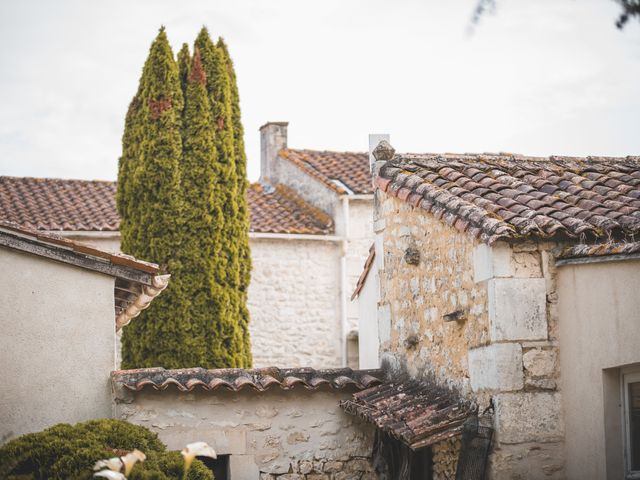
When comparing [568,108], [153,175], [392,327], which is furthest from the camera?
[153,175]

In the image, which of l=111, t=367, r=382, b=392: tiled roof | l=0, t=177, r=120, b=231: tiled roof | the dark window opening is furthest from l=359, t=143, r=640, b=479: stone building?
l=0, t=177, r=120, b=231: tiled roof

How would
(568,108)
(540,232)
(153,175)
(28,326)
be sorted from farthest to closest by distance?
(153,175) < (28,326) < (540,232) < (568,108)

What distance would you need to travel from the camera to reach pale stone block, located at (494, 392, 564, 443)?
8.10m

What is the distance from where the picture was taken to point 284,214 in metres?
20.2

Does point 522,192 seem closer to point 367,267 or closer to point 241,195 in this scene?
point 367,267

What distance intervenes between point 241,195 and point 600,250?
369 inches

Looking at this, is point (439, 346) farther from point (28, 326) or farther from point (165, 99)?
point (165, 99)

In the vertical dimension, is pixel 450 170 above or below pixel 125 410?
above

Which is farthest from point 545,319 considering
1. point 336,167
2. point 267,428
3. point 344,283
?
point 336,167

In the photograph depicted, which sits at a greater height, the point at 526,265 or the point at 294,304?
the point at 526,265

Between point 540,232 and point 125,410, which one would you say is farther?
point 125,410

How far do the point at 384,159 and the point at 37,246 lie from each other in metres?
3.84

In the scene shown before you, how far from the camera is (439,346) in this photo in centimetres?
951

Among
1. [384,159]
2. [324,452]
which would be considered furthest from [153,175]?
[324,452]
